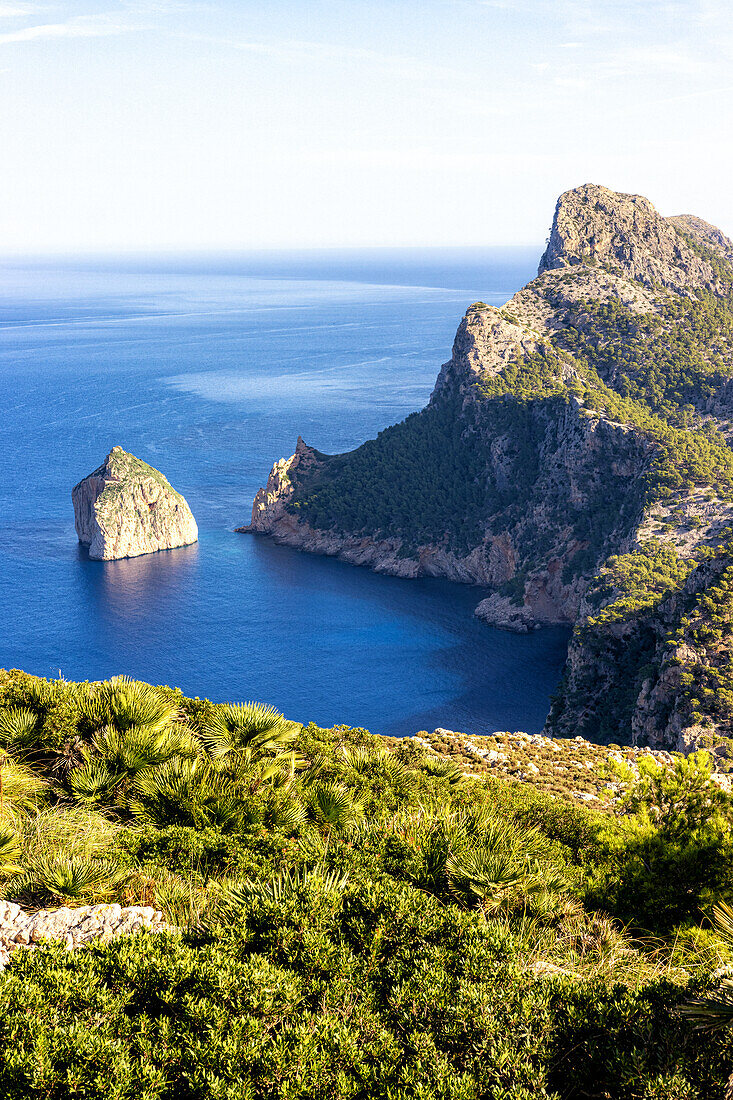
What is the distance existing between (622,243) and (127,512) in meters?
75.7

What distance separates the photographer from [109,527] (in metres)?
99.9

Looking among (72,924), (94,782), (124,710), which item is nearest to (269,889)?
(72,924)

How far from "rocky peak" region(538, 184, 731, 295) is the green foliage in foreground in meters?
106

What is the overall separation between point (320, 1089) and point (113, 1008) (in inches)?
113

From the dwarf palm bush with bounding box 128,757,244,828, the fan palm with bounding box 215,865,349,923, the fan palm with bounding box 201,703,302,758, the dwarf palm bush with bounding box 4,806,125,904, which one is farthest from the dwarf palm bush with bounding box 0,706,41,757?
the fan palm with bounding box 215,865,349,923

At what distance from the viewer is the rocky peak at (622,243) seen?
371ft

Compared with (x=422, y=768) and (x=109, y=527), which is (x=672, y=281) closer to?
(x=109, y=527)

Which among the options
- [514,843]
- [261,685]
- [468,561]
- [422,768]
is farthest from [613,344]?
[514,843]

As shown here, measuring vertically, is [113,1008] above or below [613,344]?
below

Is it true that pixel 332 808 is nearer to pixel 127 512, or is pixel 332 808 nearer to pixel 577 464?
pixel 577 464

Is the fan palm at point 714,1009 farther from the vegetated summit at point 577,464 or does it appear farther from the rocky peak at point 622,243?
the rocky peak at point 622,243

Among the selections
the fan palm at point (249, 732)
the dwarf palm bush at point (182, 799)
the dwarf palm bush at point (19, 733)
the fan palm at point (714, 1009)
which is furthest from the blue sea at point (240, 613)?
the fan palm at point (714, 1009)

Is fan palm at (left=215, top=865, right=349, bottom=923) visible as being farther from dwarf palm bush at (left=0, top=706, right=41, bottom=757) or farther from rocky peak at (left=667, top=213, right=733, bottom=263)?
rocky peak at (left=667, top=213, right=733, bottom=263)

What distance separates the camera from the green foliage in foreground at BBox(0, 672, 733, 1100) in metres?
10.3
